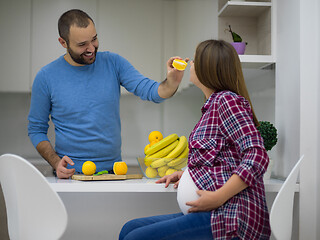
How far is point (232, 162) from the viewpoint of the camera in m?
1.25

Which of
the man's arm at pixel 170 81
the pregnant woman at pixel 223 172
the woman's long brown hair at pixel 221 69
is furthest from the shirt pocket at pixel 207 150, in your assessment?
the man's arm at pixel 170 81

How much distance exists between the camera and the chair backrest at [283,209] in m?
1.16

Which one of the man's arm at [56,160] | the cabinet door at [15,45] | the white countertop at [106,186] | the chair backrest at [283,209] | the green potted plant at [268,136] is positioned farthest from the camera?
the cabinet door at [15,45]

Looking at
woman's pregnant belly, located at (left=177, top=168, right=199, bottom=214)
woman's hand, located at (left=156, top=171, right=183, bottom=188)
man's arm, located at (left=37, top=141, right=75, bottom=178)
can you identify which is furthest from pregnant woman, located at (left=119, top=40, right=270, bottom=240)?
man's arm, located at (left=37, top=141, right=75, bottom=178)

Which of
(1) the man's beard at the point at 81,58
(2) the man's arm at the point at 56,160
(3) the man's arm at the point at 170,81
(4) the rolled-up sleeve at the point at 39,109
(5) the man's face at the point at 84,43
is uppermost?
(5) the man's face at the point at 84,43

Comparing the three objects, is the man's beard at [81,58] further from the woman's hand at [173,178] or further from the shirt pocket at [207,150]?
the shirt pocket at [207,150]

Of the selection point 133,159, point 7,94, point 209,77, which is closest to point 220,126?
point 209,77

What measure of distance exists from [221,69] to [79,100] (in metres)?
0.73

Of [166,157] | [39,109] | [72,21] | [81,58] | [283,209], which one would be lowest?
[283,209]

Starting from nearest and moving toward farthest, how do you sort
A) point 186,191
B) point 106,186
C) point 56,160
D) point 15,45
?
point 186,191
point 106,186
point 56,160
point 15,45

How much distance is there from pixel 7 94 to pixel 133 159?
35.4 inches

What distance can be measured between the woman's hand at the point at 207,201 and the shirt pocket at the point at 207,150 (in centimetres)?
9

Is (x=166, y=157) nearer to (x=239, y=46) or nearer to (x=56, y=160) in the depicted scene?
(x=56, y=160)

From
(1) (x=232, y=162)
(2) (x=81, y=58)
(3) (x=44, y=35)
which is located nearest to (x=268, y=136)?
(1) (x=232, y=162)
